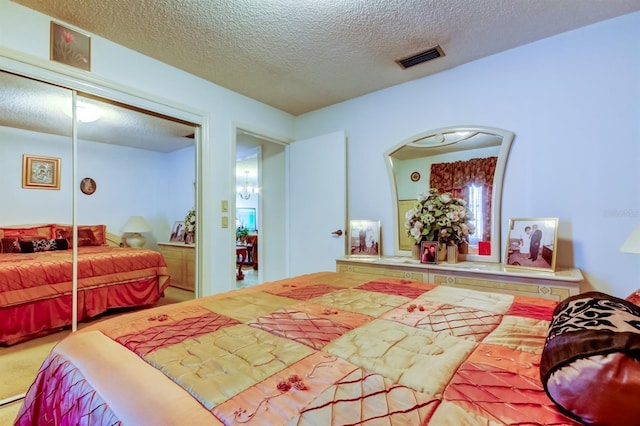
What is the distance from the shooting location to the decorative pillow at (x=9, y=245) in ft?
6.32

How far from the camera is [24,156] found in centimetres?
200

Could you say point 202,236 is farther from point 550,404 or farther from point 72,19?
point 550,404

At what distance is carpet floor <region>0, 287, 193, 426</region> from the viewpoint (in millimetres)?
1768

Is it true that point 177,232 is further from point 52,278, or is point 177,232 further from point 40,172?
point 40,172

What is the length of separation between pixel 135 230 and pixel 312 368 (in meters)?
2.41

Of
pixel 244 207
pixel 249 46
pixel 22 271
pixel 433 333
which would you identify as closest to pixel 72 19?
pixel 249 46

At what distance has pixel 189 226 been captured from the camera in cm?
289

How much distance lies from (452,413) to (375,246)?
249 cm

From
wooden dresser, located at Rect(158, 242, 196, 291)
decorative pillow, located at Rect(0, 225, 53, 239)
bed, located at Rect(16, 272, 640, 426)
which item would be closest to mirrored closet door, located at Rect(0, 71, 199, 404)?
decorative pillow, located at Rect(0, 225, 53, 239)

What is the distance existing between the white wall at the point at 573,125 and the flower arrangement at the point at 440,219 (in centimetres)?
31

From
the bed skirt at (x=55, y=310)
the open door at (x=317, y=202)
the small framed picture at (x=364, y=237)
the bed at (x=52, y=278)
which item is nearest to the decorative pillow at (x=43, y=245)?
the bed at (x=52, y=278)

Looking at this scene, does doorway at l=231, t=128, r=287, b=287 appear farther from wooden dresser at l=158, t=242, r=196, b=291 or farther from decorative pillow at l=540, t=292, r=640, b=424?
decorative pillow at l=540, t=292, r=640, b=424

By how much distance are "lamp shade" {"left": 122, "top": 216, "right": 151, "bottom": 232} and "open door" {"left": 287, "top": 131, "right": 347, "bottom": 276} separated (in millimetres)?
1631

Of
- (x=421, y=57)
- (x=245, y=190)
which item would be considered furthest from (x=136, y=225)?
(x=245, y=190)
